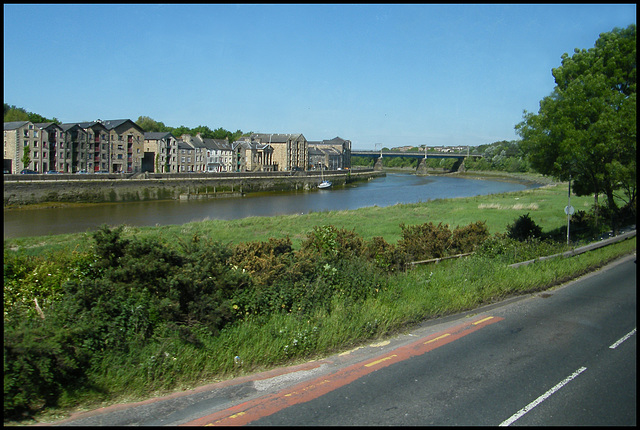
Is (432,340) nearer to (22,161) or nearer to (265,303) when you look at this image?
(265,303)

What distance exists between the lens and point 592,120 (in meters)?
18.3

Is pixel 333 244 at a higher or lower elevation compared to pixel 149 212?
higher

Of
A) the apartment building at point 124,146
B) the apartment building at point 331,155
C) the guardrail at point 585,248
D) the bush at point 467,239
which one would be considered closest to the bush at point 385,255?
the guardrail at point 585,248

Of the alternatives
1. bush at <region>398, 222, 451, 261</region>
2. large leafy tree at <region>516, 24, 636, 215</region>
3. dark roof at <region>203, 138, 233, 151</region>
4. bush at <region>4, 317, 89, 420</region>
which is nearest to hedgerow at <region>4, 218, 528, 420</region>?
bush at <region>4, 317, 89, 420</region>

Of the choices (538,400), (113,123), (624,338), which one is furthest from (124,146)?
(538,400)

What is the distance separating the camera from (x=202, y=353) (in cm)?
714

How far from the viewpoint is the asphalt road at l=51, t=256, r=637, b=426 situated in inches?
234

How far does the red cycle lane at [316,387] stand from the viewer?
19.3 ft

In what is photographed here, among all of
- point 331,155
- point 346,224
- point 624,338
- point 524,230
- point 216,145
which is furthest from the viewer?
point 331,155

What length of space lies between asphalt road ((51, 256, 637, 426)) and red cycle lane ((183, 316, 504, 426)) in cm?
1

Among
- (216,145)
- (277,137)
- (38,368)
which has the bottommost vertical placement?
(38,368)

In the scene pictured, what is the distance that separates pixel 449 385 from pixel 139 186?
69403 millimetres

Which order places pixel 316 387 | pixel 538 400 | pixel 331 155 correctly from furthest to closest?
pixel 331 155
pixel 316 387
pixel 538 400

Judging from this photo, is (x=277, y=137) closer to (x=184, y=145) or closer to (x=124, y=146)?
(x=184, y=145)
